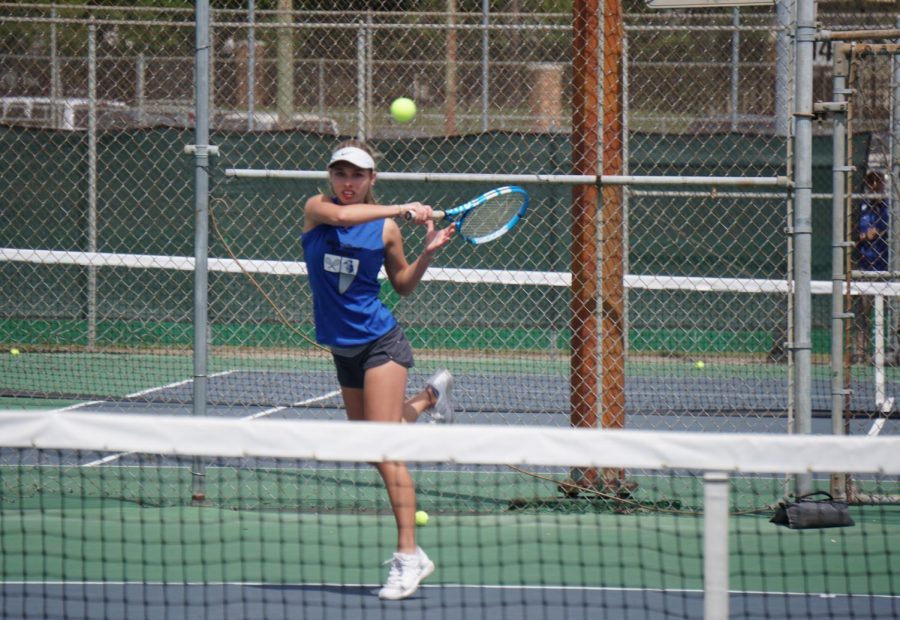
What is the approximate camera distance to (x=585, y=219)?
20.4ft

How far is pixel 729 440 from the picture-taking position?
9.67 ft

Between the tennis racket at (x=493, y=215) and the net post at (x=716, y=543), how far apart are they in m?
2.68

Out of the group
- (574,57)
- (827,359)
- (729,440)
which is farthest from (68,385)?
(729,440)

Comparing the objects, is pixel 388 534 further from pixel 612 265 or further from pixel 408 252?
pixel 408 252

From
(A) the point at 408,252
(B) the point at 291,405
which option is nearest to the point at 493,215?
(B) the point at 291,405

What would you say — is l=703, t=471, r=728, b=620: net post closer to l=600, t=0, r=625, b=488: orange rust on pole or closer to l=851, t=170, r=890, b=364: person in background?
l=600, t=0, r=625, b=488: orange rust on pole

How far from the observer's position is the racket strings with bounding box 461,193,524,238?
5602 millimetres

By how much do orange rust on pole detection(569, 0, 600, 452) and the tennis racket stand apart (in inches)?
23.6

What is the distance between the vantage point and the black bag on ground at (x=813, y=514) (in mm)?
5590

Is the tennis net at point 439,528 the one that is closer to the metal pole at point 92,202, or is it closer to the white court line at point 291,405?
the white court line at point 291,405

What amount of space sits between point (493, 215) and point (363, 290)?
1.09 m

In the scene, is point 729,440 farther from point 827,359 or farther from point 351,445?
point 827,359

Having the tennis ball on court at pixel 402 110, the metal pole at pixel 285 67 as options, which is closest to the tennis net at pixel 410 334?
the metal pole at pixel 285 67

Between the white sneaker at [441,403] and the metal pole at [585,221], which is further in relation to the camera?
the metal pole at [585,221]
